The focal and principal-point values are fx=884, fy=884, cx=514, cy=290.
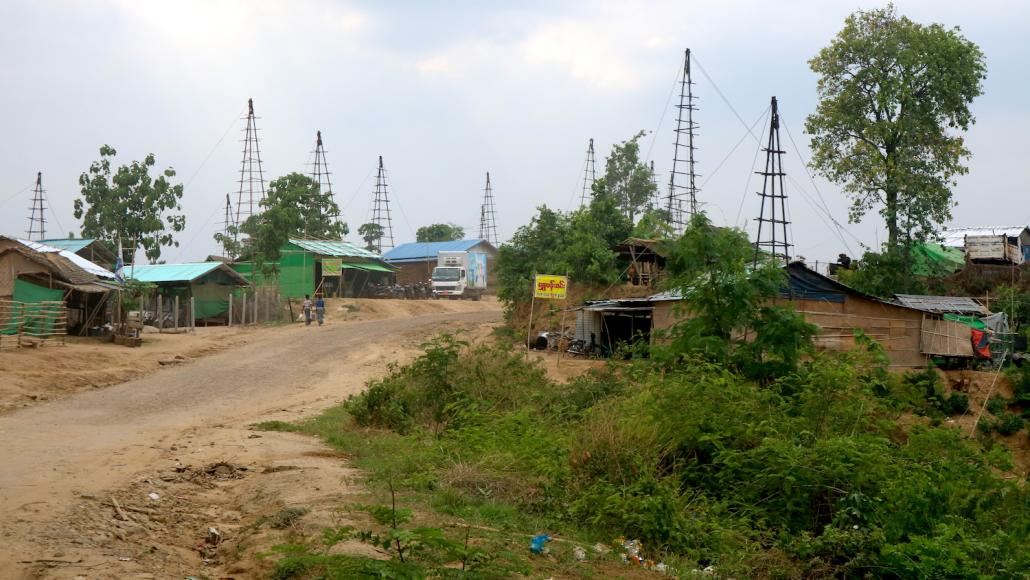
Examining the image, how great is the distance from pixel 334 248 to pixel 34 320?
2883 centimetres

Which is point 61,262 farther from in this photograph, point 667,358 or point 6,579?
point 6,579

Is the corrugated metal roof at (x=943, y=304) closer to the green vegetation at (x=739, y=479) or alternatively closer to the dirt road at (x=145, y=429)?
the dirt road at (x=145, y=429)

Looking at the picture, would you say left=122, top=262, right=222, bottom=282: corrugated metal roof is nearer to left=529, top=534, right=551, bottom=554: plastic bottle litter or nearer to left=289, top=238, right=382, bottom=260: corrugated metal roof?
left=289, top=238, right=382, bottom=260: corrugated metal roof

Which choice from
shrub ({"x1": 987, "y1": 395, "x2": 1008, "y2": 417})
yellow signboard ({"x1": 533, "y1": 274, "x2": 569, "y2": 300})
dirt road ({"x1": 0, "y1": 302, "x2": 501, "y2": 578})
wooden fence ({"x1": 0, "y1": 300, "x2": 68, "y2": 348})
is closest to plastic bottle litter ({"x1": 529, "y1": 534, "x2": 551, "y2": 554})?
dirt road ({"x1": 0, "y1": 302, "x2": 501, "y2": 578})

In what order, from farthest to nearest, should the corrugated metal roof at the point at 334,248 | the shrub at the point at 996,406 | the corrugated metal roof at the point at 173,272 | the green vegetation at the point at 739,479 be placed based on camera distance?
the corrugated metal roof at the point at 334,248
the corrugated metal roof at the point at 173,272
the shrub at the point at 996,406
the green vegetation at the point at 739,479

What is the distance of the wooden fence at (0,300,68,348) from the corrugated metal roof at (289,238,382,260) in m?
24.3

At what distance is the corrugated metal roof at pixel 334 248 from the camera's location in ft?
170

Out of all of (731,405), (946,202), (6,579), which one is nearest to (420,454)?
(731,405)

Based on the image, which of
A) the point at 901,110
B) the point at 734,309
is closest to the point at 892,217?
the point at 901,110

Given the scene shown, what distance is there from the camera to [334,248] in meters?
54.9

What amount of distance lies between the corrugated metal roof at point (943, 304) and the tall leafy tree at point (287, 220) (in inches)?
1152

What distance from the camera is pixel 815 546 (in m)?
9.60

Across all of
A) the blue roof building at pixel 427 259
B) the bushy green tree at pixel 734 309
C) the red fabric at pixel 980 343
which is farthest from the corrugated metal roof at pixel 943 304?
the blue roof building at pixel 427 259

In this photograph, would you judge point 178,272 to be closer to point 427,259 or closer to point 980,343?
point 427,259
